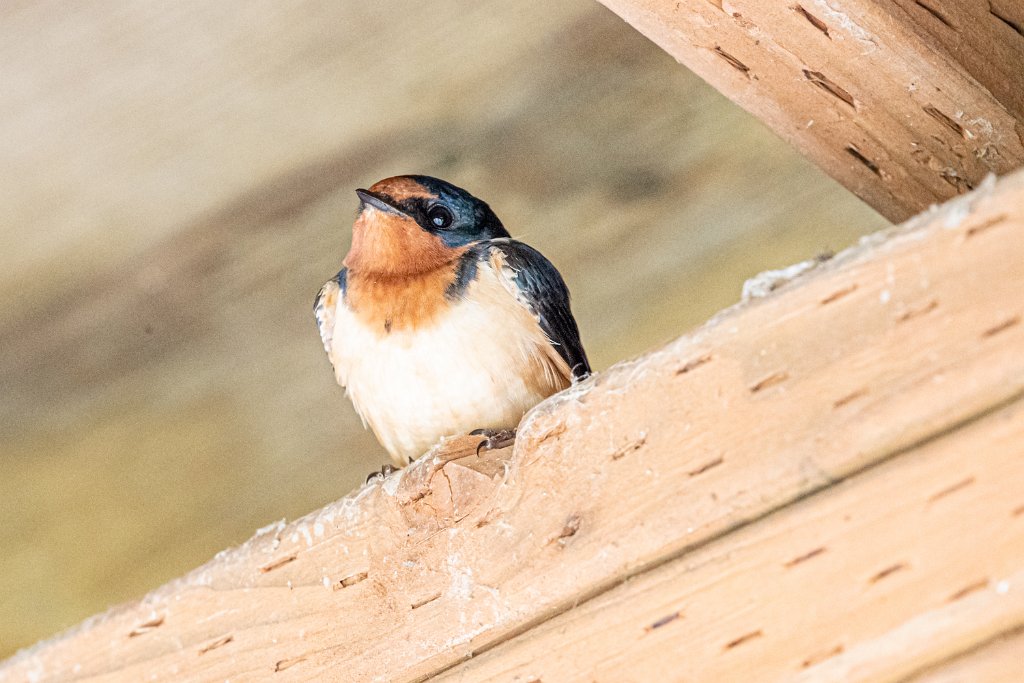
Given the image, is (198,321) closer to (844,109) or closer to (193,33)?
(193,33)

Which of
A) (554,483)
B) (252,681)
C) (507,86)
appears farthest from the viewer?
(507,86)

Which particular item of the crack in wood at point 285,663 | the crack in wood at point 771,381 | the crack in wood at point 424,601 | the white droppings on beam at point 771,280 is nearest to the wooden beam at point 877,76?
the white droppings on beam at point 771,280

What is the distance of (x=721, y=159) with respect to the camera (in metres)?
2.32

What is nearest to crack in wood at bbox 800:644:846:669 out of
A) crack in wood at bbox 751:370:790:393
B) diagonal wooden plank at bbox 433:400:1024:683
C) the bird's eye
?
diagonal wooden plank at bbox 433:400:1024:683

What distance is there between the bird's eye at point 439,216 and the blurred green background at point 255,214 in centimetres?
21

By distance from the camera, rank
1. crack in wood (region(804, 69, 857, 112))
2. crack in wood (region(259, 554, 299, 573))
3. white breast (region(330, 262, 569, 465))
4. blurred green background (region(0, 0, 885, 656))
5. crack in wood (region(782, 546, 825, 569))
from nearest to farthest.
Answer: crack in wood (region(782, 546, 825, 569)) < crack in wood (region(259, 554, 299, 573)) < crack in wood (region(804, 69, 857, 112)) < white breast (region(330, 262, 569, 465)) < blurred green background (region(0, 0, 885, 656))

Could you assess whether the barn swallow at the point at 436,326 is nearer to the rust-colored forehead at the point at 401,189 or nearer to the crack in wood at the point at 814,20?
the rust-colored forehead at the point at 401,189

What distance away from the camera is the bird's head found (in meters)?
2.03

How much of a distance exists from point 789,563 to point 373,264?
1159 mm

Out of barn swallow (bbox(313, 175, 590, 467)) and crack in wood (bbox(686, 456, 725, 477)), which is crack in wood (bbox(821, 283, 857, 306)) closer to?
crack in wood (bbox(686, 456, 725, 477))

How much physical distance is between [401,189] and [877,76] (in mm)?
915

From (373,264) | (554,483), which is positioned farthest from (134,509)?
(554,483)

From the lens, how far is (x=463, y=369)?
1863mm

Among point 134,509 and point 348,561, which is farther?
point 134,509
